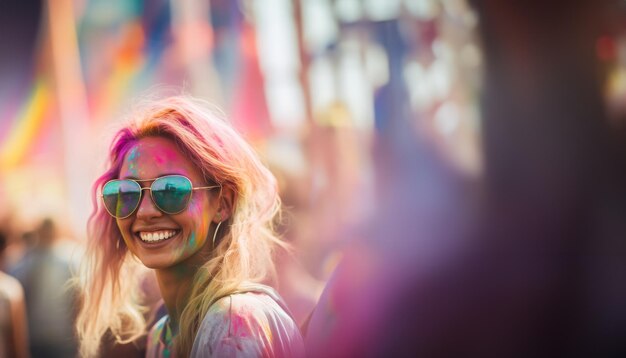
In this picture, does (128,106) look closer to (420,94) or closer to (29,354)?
(420,94)

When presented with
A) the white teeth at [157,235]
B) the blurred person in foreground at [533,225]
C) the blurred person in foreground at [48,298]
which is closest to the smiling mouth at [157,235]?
the white teeth at [157,235]

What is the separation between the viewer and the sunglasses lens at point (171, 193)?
172 cm

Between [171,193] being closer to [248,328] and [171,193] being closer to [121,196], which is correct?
[121,196]

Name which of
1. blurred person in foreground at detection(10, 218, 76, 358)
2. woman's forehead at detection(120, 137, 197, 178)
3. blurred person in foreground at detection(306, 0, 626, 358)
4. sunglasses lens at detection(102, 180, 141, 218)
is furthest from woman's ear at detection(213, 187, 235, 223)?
blurred person in foreground at detection(10, 218, 76, 358)

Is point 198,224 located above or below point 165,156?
below

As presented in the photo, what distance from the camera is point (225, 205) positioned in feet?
6.10

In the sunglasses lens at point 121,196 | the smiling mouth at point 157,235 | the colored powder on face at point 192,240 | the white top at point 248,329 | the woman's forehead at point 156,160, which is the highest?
the woman's forehead at point 156,160

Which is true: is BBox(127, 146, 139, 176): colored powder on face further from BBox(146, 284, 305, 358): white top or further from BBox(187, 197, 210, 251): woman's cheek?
BBox(146, 284, 305, 358): white top

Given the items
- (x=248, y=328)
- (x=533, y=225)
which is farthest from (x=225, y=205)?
(x=533, y=225)

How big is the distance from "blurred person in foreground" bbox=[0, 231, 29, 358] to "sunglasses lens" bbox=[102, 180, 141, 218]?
189 cm

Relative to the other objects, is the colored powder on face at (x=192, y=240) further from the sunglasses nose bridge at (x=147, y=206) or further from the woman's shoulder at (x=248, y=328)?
the woman's shoulder at (x=248, y=328)

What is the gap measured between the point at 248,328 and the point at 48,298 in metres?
3.12

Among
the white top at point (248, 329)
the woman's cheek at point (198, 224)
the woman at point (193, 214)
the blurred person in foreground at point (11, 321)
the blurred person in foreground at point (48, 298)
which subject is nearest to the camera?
the white top at point (248, 329)

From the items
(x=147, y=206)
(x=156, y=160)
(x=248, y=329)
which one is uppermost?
(x=156, y=160)
